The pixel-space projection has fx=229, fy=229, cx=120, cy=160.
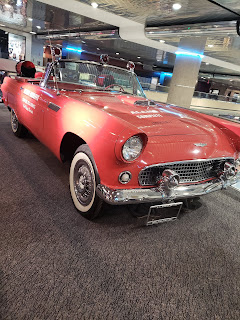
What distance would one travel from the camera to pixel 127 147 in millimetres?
1669

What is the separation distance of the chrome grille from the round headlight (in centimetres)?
15

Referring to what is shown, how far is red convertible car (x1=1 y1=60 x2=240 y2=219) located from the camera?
1.70 m

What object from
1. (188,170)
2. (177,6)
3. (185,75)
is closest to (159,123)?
(188,170)

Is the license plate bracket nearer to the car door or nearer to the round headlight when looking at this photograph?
the round headlight

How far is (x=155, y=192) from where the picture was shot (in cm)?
179

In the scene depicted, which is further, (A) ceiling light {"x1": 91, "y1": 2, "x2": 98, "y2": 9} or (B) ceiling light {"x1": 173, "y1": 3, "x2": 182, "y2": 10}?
(A) ceiling light {"x1": 91, "y1": 2, "x2": 98, "y2": 9}

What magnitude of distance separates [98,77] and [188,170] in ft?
6.37

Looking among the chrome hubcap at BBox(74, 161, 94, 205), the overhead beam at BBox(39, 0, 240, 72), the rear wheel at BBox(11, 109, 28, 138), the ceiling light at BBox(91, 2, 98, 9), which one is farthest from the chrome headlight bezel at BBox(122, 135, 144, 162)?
the overhead beam at BBox(39, 0, 240, 72)

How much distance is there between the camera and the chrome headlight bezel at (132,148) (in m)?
1.65

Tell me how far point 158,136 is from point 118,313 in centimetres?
125

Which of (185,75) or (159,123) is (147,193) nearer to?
(159,123)

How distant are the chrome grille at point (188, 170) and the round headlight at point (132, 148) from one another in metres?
0.15

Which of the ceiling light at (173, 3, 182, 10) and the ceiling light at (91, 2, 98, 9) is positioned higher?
the ceiling light at (91, 2, 98, 9)

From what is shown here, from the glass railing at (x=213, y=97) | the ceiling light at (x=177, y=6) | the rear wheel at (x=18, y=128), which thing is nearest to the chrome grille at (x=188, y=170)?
the rear wheel at (x=18, y=128)
